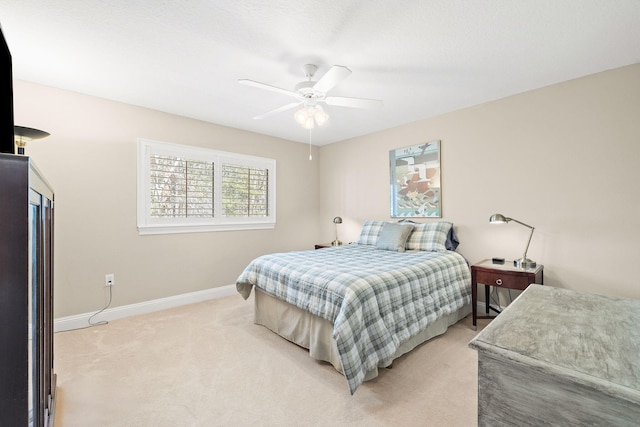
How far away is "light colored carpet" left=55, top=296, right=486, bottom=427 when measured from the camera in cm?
164

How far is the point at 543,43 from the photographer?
2092 millimetres

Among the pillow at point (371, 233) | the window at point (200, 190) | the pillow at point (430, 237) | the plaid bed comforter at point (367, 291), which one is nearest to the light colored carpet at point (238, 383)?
the plaid bed comforter at point (367, 291)

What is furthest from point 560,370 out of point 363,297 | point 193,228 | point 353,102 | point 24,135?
point 193,228

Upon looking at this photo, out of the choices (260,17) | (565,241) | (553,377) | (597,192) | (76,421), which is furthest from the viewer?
→ (565,241)

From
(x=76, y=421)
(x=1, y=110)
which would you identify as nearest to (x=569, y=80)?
(x=1, y=110)

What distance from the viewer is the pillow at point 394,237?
340 centimetres

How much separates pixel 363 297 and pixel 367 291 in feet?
0.20

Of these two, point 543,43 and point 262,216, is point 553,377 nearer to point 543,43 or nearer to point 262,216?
point 543,43

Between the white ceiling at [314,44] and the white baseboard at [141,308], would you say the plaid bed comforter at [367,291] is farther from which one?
the white ceiling at [314,44]

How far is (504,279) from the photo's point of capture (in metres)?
2.63

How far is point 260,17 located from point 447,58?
1.50 metres

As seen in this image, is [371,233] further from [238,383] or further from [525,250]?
[238,383]

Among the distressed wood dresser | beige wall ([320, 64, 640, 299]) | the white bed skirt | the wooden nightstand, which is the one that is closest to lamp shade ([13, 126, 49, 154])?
the white bed skirt

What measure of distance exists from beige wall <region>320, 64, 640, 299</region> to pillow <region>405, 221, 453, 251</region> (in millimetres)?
240
